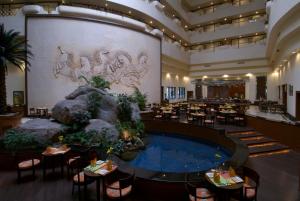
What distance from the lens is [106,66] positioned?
45.7 feet

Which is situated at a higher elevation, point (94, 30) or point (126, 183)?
point (94, 30)

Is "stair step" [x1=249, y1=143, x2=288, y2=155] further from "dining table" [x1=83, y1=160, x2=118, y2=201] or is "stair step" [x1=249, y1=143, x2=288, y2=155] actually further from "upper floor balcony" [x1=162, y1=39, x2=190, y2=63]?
"upper floor balcony" [x1=162, y1=39, x2=190, y2=63]

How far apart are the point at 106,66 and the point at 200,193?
11.3m

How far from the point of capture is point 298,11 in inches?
319


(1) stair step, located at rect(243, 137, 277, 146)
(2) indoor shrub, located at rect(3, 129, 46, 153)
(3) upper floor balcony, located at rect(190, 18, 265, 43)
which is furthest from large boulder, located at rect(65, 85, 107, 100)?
(3) upper floor balcony, located at rect(190, 18, 265, 43)

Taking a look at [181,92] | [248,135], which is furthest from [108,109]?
[181,92]

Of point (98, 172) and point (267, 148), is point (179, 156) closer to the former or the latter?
point (267, 148)

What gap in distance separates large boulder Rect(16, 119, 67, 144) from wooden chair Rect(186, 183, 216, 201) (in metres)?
5.37

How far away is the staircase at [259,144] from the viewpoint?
26.4ft

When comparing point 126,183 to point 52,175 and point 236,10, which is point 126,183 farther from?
point 236,10

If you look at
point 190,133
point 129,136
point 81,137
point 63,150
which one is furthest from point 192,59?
point 63,150

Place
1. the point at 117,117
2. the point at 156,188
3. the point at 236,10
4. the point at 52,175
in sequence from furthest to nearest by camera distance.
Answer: the point at 236,10, the point at 117,117, the point at 52,175, the point at 156,188

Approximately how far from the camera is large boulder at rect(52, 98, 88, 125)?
336 inches

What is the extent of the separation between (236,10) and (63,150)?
21591mm
